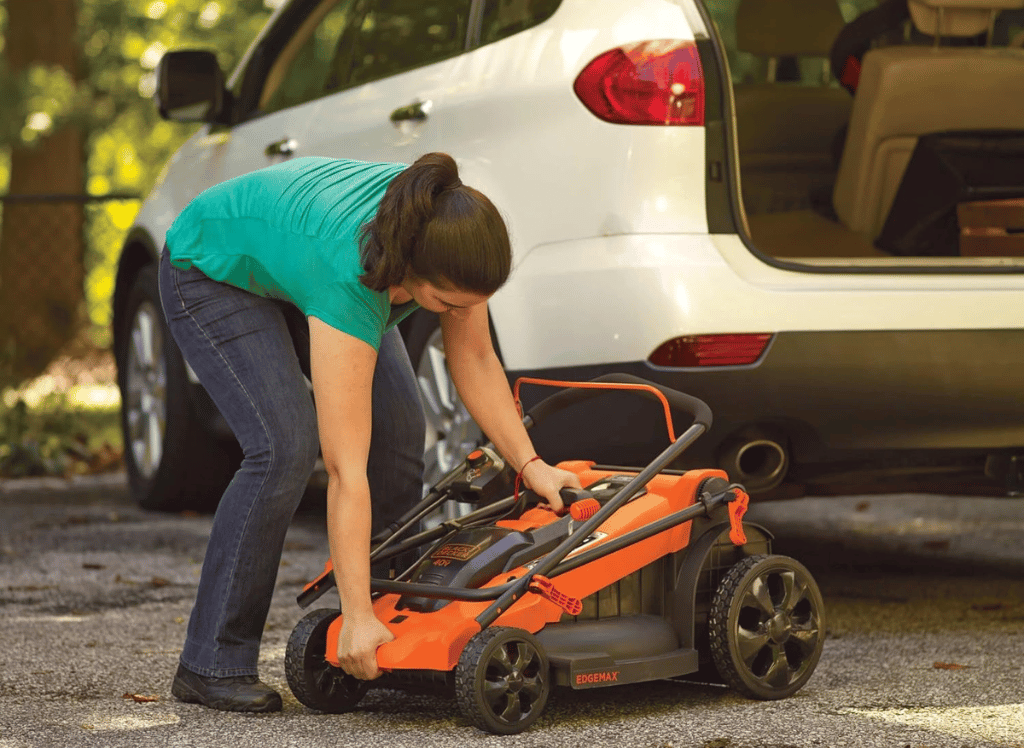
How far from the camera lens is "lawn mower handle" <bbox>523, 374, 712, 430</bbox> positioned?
3745mm

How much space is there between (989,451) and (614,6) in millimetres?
1576

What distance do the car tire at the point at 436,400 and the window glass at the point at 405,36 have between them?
791mm

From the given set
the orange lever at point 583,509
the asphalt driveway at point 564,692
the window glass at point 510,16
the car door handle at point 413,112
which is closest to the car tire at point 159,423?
the asphalt driveway at point 564,692

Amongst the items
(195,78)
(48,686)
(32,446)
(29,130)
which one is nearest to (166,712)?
(48,686)

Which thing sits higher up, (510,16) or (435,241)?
(510,16)

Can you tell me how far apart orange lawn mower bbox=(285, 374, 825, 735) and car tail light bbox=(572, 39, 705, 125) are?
0.77 metres

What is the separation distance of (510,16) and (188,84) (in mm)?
1699

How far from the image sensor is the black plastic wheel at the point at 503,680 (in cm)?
326

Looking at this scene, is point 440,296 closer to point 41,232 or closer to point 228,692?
point 228,692

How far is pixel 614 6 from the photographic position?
14.1ft

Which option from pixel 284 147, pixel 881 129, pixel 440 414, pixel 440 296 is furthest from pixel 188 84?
pixel 440 296

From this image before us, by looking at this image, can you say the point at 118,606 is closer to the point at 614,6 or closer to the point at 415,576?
the point at 415,576

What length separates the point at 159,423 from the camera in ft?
22.4

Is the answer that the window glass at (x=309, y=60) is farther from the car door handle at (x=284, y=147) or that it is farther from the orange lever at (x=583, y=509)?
the orange lever at (x=583, y=509)
